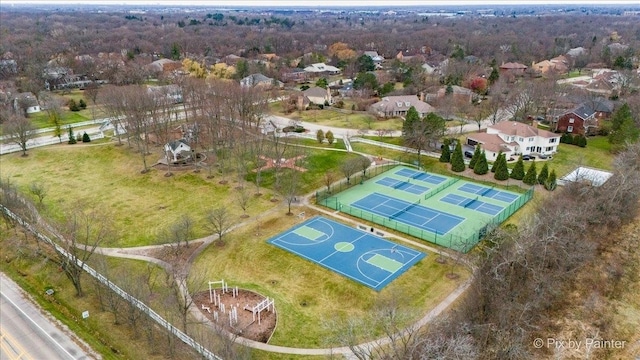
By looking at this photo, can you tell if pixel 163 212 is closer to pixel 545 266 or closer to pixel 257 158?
pixel 257 158

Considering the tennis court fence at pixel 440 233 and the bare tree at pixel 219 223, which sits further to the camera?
the bare tree at pixel 219 223

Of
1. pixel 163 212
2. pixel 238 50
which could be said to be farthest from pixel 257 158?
pixel 238 50

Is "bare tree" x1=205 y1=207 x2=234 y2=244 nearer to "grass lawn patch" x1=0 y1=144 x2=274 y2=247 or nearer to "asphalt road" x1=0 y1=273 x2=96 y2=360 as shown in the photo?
"grass lawn patch" x1=0 y1=144 x2=274 y2=247

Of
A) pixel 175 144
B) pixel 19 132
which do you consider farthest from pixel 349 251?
pixel 19 132

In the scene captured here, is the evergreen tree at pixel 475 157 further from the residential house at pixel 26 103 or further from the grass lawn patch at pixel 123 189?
the residential house at pixel 26 103

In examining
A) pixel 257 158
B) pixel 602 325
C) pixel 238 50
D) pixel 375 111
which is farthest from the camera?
pixel 238 50

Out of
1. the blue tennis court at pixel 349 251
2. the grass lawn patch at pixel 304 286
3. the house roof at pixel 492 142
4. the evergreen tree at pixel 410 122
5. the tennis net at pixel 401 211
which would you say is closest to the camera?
the grass lawn patch at pixel 304 286

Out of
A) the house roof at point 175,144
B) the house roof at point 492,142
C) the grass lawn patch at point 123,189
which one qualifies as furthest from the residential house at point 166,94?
the house roof at point 492,142

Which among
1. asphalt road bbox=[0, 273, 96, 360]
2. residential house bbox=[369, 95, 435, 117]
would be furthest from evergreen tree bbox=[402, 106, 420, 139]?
asphalt road bbox=[0, 273, 96, 360]
